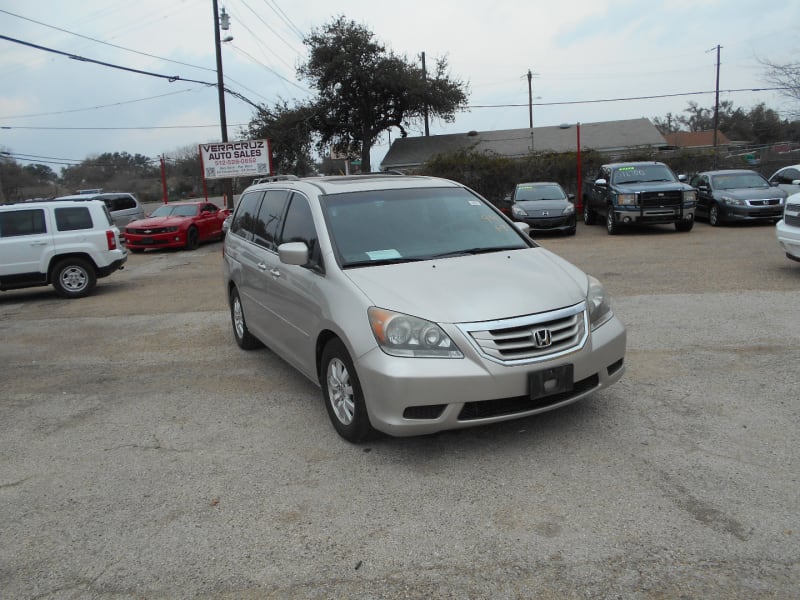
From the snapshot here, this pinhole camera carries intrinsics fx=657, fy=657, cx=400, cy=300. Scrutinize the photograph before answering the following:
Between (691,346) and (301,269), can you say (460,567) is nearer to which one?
(301,269)

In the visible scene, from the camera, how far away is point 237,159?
965 inches

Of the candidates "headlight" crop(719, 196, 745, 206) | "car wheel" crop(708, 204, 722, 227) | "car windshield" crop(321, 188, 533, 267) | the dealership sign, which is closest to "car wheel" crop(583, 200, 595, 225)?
"car wheel" crop(708, 204, 722, 227)

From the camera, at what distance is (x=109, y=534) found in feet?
11.2

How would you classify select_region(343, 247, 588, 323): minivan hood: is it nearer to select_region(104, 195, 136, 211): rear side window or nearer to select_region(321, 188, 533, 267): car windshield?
select_region(321, 188, 533, 267): car windshield

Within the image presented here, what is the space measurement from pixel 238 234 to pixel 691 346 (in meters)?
4.70

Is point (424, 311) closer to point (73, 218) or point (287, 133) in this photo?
point (73, 218)

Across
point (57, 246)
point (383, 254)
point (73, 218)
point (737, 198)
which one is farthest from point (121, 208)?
point (383, 254)

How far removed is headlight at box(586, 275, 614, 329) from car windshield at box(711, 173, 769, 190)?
50.9 feet

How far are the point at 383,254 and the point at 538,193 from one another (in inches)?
578

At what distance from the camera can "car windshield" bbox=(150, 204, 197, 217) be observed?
20516 mm


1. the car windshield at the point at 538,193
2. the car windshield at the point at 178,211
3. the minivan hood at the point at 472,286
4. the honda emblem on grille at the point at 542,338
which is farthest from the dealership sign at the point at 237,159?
the honda emblem on grille at the point at 542,338

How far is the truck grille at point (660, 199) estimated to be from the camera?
16297 mm

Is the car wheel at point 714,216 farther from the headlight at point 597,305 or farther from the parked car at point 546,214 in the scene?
the headlight at point 597,305

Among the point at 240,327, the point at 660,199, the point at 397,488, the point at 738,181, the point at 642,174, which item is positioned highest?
the point at 642,174
